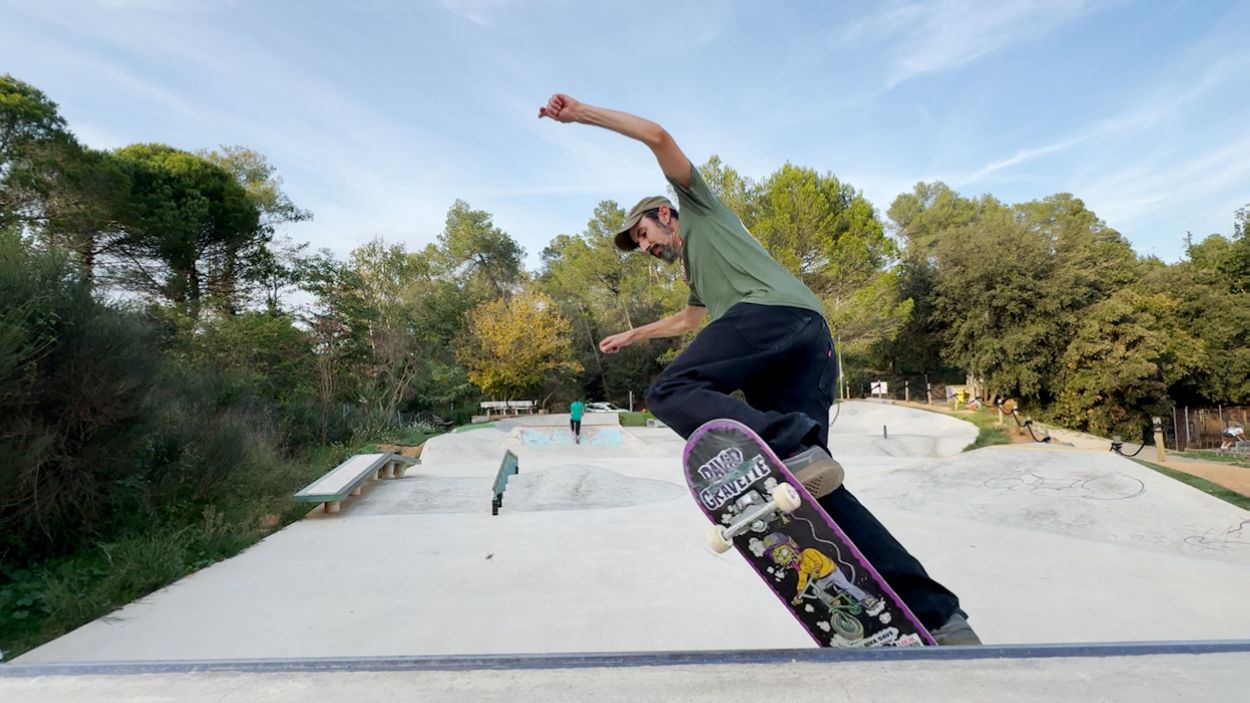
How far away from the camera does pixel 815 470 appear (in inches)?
69.6

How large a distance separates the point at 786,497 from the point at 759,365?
0.45m

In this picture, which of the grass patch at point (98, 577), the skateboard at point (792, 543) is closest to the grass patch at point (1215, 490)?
the skateboard at point (792, 543)

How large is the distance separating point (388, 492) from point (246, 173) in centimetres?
2604

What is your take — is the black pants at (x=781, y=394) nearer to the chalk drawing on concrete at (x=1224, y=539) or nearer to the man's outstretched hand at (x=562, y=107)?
the man's outstretched hand at (x=562, y=107)

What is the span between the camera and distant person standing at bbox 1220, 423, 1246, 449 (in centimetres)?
2092

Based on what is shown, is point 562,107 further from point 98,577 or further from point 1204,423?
point 1204,423

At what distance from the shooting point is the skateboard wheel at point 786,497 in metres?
1.70

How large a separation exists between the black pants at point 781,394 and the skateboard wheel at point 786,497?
136 millimetres

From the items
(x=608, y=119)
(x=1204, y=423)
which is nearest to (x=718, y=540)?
(x=608, y=119)

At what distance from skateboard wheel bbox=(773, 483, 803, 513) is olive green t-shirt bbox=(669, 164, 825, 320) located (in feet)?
2.05

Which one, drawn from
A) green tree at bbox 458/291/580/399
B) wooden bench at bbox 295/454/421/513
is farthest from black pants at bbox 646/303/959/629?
green tree at bbox 458/291/580/399

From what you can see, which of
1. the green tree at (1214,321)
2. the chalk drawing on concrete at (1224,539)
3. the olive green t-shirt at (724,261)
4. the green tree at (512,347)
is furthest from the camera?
the green tree at (512,347)

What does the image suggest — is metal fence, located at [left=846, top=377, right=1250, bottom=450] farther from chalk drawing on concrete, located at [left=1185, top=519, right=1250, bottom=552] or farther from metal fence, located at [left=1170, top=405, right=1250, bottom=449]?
chalk drawing on concrete, located at [left=1185, top=519, right=1250, bottom=552]

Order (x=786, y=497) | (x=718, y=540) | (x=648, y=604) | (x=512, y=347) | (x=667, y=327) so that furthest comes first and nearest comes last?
(x=512, y=347)
(x=648, y=604)
(x=667, y=327)
(x=718, y=540)
(x=786, y=497)
